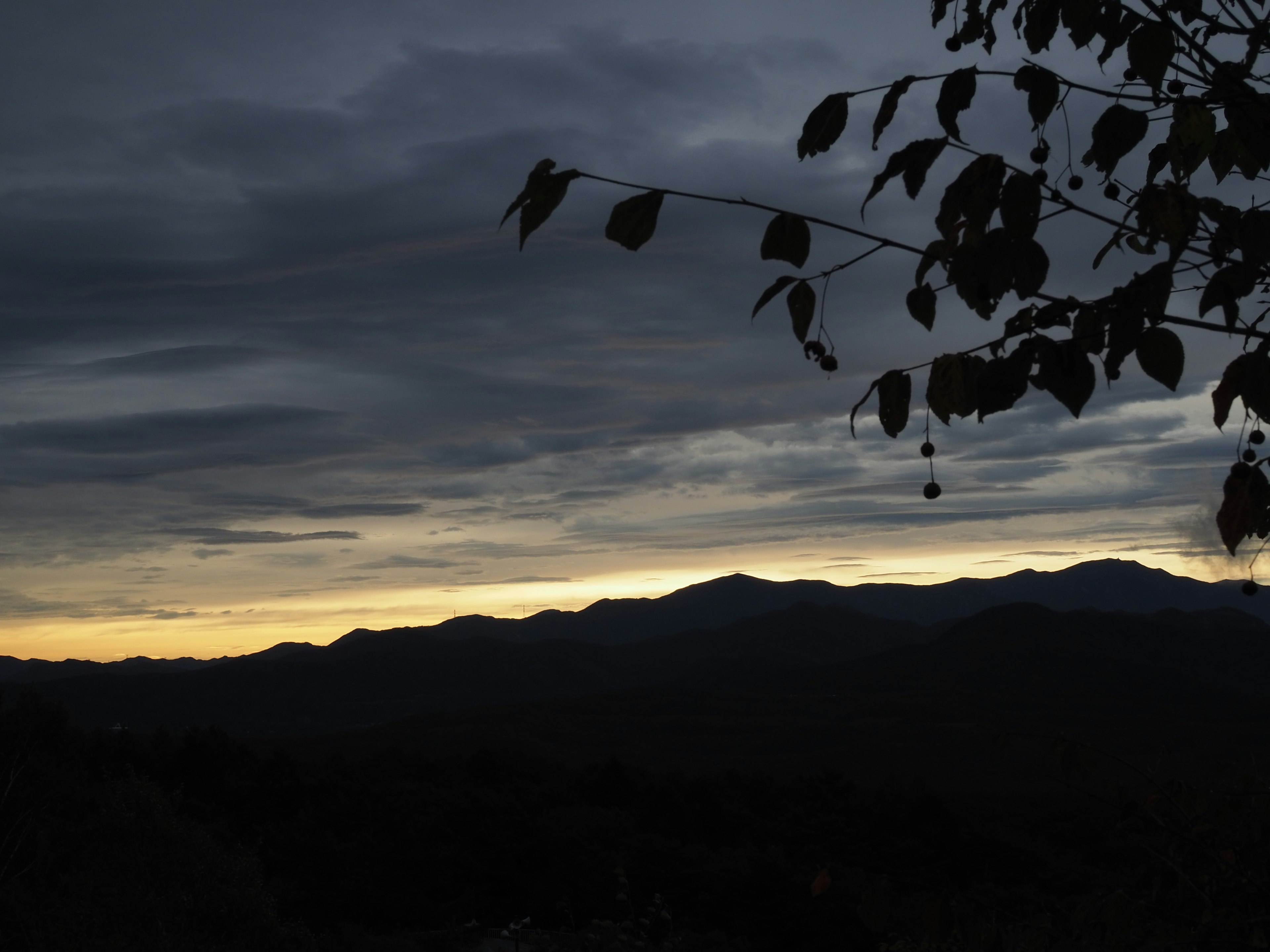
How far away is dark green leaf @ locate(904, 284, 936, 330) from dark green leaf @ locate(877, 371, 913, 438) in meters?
0.16

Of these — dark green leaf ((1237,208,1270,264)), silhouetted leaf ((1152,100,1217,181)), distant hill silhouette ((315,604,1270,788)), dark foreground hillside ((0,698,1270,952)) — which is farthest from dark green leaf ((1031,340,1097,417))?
distant hill silhouette ((315,604,1270,788))

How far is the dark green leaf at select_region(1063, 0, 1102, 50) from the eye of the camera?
9.16 feet

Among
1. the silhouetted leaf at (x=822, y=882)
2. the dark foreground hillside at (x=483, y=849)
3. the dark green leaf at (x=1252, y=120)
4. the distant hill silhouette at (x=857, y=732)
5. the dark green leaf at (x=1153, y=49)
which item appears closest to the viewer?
the dark green leaf at (x=1252, y=120)

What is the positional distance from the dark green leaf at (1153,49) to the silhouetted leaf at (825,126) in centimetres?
78

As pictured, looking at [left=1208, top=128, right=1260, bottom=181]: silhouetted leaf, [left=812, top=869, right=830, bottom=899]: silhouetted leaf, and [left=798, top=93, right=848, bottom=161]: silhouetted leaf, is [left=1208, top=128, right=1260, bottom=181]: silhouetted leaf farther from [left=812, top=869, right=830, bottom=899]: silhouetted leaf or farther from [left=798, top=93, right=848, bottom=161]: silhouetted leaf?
[left=812, top=869, right=830, bottom=899]: silhouetted leaf

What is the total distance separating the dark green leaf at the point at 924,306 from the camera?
108 inches

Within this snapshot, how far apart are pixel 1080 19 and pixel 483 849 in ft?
201

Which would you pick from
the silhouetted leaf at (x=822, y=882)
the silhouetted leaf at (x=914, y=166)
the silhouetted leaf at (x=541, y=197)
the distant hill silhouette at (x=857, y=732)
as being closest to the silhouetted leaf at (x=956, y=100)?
the silhouetted leaf at (x=914, y=166)

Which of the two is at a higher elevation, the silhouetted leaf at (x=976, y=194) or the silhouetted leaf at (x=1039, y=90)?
the silhouetted leaf at (x=1039, y=90)

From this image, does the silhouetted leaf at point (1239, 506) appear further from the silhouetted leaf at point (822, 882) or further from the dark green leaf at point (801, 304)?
the silhouetted leaf at point (822, 882)

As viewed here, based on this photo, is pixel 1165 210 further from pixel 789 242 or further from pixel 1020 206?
pixel 789 242

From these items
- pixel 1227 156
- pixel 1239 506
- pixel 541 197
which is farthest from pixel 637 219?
pixel 1227 156

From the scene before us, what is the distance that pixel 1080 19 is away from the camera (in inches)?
110

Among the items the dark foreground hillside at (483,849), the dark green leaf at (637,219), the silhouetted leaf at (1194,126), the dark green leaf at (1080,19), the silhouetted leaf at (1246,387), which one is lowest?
the dark foreground hillside at (483,849)
